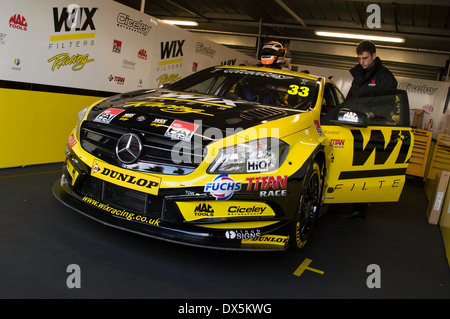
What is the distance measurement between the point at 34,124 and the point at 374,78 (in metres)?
3.82

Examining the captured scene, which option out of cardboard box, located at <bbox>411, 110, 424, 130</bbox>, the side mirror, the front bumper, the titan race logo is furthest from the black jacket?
cardboard box, located at <bbox>411, 110, 424, 130</bbox>

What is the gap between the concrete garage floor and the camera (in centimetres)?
213

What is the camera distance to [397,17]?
1023cm

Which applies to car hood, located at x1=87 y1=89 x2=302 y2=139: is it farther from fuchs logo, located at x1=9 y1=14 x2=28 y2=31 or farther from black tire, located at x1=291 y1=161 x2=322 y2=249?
fuchs logo, located at x1=9 y1=14 x2=28 y2=31

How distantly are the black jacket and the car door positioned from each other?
0.34 meters

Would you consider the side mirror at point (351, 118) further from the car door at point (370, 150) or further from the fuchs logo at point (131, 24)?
the fuchs logo at point (131, 24)

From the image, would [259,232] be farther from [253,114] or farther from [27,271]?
[27,271]

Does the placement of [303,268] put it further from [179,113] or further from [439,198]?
[439,198]

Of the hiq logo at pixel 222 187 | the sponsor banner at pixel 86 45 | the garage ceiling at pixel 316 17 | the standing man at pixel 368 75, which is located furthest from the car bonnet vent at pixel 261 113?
the garage ceiling at pixel 316 17

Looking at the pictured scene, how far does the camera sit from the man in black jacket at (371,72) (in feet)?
13.3

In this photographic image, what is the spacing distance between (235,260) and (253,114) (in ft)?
3.28

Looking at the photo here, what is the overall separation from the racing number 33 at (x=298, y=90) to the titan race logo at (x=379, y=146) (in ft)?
1.78

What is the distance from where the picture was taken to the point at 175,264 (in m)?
2.47

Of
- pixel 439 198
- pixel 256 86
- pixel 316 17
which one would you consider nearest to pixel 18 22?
pixel 256 86
